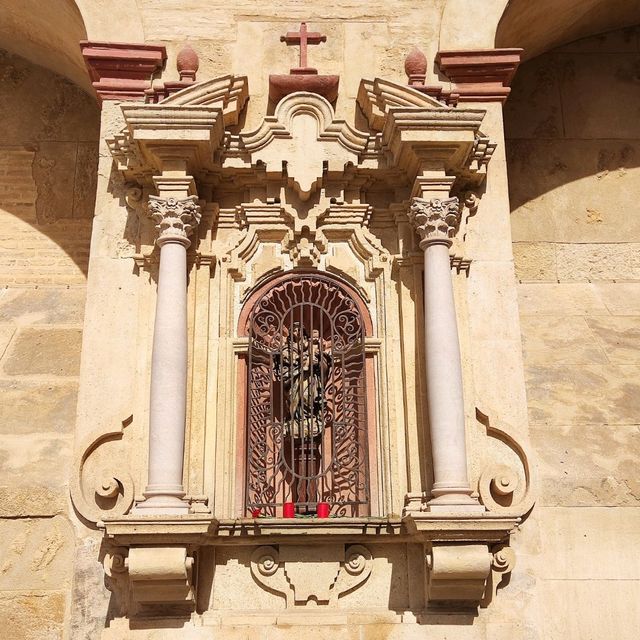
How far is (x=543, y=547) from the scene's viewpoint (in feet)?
20.5

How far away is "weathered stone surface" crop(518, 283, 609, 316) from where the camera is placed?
7.95 m

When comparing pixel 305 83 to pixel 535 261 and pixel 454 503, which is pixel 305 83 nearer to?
pixel 535 261

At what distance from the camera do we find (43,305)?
314 inches

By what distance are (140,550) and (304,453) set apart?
133 centimetres

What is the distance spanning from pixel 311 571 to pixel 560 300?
3521mm

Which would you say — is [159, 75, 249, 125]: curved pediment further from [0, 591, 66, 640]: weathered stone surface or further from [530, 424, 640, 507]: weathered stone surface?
[0, 591, 66, 640]: weathered stone surface

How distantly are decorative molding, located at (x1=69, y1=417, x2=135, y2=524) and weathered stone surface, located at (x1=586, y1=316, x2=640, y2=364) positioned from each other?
392 cm

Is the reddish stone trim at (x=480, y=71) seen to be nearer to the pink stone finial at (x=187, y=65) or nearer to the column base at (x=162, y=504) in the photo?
the pink stone finial at (x=187, y=65)

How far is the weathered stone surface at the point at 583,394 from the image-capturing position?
712cm

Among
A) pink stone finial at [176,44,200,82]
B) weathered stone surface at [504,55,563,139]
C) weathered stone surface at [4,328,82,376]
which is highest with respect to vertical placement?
weathered stone surface at [504,55,563,139]

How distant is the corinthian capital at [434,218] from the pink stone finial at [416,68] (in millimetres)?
1037

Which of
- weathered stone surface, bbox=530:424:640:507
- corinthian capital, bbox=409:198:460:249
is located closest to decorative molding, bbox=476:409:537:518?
weathered stone surface, bbox=530:424:640:507

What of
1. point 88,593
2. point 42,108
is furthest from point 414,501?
point 42,108

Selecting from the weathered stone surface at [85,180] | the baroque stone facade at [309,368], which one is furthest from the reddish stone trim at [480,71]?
the weathered stone surface at [85,180]
